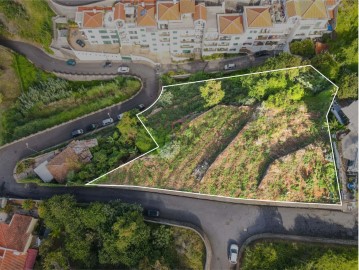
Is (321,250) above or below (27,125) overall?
below

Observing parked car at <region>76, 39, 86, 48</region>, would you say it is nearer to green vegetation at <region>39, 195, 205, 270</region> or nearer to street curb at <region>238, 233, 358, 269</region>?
green vegetation at <region>39, 195, 205, 270</region>

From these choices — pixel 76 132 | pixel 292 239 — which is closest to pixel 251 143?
pixel 292 239

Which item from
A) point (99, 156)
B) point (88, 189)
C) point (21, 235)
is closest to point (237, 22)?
point (99, 156)

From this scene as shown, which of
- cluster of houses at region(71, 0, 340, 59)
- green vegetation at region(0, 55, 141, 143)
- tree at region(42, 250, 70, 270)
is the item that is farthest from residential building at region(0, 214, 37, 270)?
cluster of houses at region(71, 0, 340, 59)

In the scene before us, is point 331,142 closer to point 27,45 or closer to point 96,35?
point 96,35

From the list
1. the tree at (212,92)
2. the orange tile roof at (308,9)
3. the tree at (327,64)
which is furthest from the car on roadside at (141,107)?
the tree at (327,64)

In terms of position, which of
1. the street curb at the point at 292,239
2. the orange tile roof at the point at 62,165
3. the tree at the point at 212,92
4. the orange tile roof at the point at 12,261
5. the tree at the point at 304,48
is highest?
the tree at the point at 304,48

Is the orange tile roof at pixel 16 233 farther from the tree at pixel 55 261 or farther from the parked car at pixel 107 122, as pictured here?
the parked car at pixel 107 122
